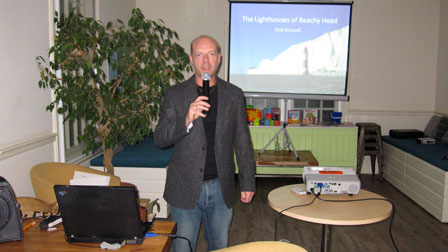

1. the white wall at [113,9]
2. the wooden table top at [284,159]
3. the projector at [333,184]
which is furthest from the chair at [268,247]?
the white wall at [113,9]

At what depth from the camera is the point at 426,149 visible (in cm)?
453

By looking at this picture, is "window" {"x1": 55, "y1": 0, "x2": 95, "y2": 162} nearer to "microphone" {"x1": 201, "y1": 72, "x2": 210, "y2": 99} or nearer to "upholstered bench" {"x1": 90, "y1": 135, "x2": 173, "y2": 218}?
"upholstered bench" {"x1": 90, "y1": 135, "x2": 173, "y2": 218}

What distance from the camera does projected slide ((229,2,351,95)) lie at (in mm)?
5352

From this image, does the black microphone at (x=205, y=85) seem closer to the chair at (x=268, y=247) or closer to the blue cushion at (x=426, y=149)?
the chair at (x=268, y=247)

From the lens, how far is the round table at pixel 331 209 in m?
2.02

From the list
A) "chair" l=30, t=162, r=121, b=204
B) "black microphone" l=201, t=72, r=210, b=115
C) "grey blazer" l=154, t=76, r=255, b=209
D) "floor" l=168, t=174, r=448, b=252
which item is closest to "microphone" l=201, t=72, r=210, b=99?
"black microphone" l=201, t=72, r=210, b=115

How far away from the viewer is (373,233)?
3520 millimetres

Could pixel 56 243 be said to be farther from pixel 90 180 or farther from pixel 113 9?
pixel 113 9

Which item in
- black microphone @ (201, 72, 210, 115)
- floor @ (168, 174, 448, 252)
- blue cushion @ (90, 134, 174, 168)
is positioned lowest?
floor @ (168, 174, 448, 252)

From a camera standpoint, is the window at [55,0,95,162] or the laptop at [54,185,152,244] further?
the window at [55,0,95,162]

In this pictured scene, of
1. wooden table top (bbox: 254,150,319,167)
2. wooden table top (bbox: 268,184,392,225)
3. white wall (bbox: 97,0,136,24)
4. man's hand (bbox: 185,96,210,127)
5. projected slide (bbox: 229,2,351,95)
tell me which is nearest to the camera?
man's hand (bbox: 185,96,210,127)

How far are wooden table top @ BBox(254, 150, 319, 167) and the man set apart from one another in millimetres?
2717

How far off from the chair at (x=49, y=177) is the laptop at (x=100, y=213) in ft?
3.33

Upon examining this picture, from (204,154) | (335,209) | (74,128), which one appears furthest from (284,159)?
(204,154)
